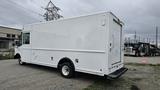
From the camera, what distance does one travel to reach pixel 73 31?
21.8ft

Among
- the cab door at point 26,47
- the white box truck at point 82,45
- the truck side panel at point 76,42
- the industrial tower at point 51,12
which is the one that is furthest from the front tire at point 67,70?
the industrial tower at point 51,12

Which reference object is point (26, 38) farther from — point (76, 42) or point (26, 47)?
point (76, 42)

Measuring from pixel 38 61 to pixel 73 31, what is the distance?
323cm

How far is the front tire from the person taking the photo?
6673mm

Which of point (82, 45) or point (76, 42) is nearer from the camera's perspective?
point (82, 45)

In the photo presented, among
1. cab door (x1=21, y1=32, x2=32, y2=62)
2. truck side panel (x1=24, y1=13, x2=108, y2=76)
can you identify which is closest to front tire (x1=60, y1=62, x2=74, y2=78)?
truck side panel (x1=24, y1=13, x2=108, y2=76)

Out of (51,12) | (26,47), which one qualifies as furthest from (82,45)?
(51,12)

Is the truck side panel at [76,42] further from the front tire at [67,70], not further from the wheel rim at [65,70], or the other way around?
the wheel rim at [65,70]

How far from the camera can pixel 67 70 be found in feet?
22.9

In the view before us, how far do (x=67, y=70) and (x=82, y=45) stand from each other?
1.59 meters

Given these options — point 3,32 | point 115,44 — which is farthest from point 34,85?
point 3,32

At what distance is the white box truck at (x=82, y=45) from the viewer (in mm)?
5617

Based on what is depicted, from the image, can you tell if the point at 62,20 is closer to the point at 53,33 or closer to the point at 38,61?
the point at 53,33

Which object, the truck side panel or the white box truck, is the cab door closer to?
the white box truck
